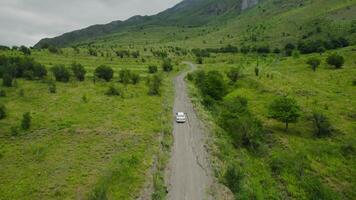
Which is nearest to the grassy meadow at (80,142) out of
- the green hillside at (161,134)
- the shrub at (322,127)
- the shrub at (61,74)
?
the green hillside at (161,134)

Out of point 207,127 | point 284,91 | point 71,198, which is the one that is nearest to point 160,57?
point 284,91

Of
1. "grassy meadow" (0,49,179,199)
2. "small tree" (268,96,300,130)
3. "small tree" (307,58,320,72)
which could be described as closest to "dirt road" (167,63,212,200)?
"grassy meadow" (0,49,179,199)

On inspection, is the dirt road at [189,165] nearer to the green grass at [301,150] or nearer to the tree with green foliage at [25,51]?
the green grass at [301,150]

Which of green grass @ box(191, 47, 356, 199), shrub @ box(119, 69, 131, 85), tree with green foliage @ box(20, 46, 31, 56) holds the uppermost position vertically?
tree with green foliage @ box(20, 46, 31, 56)

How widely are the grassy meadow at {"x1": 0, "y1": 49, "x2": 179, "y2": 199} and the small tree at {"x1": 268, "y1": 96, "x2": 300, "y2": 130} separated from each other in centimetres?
1516

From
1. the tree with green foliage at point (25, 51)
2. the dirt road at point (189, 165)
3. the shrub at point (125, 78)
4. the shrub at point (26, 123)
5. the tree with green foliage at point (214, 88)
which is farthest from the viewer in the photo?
the tree with green foliage at point (25, 51)

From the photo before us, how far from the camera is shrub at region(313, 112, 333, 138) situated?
3409 cm

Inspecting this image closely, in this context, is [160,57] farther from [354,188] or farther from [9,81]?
[354,188]

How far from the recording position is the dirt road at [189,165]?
23.7 metres

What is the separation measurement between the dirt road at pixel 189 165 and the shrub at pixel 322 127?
14526 mm

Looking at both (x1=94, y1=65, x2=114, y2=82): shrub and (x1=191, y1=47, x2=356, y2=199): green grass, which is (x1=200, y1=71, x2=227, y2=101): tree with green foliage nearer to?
(x1=191, y1=47, x2=356, y2=199): green grass

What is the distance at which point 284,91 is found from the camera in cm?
5119

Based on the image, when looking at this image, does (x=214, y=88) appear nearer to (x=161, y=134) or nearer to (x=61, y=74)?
(x=161, y=134)

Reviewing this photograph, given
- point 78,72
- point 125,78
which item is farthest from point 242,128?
point 78,72
